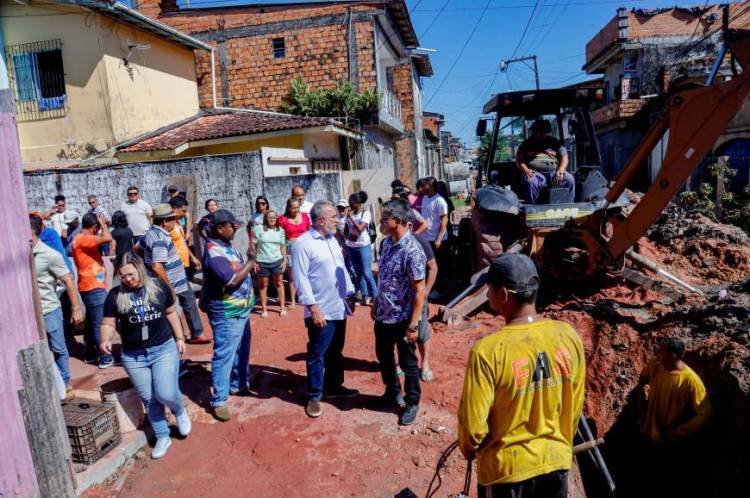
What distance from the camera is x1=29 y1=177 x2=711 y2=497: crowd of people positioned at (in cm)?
212

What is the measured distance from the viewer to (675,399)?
3.76m

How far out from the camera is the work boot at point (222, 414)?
14.3 ft

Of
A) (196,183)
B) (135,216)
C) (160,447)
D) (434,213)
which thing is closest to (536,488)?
(160,447)

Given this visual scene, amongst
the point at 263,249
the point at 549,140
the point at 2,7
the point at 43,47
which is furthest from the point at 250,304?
the point at 2,7

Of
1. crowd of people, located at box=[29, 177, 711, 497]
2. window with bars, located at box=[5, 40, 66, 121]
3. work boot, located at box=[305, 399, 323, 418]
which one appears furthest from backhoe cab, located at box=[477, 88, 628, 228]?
window with bars, located at box=[5, 40, 66, 121]

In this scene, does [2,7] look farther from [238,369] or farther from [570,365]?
[570,365]

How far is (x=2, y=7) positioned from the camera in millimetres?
12438

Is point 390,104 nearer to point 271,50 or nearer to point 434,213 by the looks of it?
point 271,50

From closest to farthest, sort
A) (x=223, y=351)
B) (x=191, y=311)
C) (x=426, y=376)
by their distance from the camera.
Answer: (x=223, y=351)
(x=426, y=376)
(x=191, y=311)

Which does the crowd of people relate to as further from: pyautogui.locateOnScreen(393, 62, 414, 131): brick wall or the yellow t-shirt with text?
pyautogui.locateOnScreen(393, 62, 414, 131): brick wall

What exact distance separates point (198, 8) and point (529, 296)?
59.1 ft

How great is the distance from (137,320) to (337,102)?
41.6 ft

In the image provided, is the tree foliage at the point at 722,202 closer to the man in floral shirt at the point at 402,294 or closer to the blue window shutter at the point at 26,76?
the man in floral shirt at the point at 402,294

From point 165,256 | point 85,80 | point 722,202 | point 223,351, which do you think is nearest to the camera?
point 223,351
